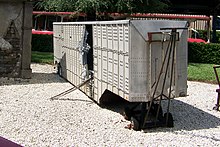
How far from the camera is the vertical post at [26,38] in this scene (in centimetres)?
1398

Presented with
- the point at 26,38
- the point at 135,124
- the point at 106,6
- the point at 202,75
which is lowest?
the point at 135,124

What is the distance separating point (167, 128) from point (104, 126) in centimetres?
133

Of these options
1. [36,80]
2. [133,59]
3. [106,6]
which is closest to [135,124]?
[133,59]

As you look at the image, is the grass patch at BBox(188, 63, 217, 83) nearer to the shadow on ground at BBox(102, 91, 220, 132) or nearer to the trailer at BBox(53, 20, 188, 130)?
the shadow on ground at BBox(102, 91, 220, 132)

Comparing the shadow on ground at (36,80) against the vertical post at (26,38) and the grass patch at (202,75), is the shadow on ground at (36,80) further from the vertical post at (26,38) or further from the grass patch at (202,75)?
the grass patch at (202,75)

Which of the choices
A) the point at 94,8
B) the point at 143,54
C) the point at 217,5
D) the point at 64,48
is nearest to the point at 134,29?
the point at 143,54

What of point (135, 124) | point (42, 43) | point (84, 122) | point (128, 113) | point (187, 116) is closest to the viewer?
point (135, 124)

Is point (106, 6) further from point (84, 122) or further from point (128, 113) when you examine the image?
point (84, 122)

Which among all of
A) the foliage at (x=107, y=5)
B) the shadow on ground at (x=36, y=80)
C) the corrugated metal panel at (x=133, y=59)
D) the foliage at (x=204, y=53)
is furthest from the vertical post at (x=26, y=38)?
the foliage at (x=204, y=53)

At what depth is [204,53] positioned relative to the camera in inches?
874

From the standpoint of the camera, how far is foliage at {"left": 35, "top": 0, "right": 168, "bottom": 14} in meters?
18.8

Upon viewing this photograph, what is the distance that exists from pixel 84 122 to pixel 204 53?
579 inches

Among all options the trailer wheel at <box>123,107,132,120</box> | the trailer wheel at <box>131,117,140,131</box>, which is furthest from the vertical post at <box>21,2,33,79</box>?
the trailer wheel at <box>131,117,140,131</box>

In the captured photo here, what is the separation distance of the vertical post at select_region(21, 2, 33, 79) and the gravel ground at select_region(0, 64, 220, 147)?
5.22 ft
